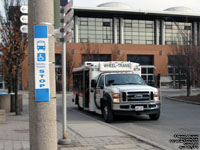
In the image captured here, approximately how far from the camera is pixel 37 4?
3518 mm

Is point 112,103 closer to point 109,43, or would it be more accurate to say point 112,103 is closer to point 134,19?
point 109,43

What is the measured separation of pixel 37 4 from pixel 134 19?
5782 centimetres

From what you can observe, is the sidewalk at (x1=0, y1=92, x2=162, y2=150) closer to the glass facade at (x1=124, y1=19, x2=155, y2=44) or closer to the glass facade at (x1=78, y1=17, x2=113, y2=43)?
the glass facade at (x1=78, y1=17, x2=113, y2=43)

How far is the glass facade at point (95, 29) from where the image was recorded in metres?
57.2

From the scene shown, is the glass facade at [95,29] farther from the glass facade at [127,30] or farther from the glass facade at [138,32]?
the glass facade at [138,32]


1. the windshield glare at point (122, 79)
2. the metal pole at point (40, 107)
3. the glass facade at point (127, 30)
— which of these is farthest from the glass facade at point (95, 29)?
the metal pole at point (40, 107)

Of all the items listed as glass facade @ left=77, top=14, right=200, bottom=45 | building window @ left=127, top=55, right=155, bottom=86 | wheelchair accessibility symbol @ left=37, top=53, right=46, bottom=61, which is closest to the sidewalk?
wheelchair accessibility symbol @ left=37, top=53, right=46, bottom=61

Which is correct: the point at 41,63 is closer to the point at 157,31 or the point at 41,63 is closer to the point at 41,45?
the point at 41,45

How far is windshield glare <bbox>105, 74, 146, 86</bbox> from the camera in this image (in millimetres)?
13367

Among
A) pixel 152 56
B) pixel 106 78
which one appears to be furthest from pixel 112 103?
pixel 152 56

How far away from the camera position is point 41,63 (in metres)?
3.60

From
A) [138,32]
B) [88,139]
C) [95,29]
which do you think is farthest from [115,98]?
[138,32]

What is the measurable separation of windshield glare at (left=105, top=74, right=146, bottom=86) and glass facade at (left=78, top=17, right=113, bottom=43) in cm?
4364

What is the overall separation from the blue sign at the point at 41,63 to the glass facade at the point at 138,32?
186ft
